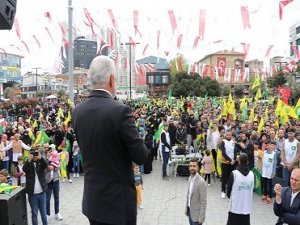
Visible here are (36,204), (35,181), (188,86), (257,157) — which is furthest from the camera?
(188,86)

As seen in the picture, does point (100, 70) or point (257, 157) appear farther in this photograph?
point (257, 157)

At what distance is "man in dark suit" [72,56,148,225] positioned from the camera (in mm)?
1992

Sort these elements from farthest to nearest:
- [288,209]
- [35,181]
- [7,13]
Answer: [35,181] < [288,209] < [7,13]

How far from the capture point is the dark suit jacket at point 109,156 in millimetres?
1987

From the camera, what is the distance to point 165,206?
28.2 ft

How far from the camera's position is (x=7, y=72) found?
86.4 m

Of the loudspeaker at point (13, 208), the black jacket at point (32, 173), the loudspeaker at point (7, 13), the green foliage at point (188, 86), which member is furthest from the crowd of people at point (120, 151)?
the green foliage at point (188, 86)

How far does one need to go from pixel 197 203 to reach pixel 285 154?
4221mm

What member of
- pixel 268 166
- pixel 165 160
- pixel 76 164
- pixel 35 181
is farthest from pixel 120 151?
pixel 76 164

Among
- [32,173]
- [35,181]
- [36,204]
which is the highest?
[32,173]

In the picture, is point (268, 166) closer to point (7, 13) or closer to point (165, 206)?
point (165, 206)

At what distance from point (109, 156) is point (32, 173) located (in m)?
5.11

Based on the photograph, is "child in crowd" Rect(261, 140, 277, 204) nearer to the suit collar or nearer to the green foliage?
the suit collar

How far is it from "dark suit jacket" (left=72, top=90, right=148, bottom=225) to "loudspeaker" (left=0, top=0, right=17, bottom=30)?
5.19 ft
